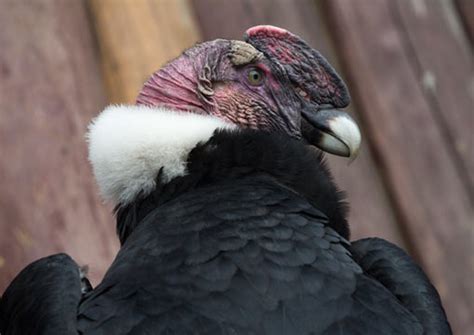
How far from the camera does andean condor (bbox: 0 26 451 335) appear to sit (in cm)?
221

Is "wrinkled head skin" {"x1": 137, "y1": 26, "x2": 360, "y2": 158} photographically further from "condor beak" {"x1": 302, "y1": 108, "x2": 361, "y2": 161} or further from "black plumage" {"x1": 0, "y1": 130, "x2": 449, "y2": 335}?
"black plumage" {"x1": 0, "y1": 130, "x2": 449, "y2": 335}

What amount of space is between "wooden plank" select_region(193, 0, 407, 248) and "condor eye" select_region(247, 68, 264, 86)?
1459 mm

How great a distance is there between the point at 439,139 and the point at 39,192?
189cm

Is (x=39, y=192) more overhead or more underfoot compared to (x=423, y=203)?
more overhead

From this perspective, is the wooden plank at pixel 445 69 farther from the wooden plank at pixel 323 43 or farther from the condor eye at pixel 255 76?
the condor eye at pixel 255 76

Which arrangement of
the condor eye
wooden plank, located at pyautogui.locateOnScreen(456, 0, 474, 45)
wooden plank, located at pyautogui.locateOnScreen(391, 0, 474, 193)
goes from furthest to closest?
wooden plank, located at pyautogui.locateOnScreen(456, 0, 474, 45)
wooden plank, located at pyautogui.locateOnScreen(391, 0, 474, 193)
the condor eye

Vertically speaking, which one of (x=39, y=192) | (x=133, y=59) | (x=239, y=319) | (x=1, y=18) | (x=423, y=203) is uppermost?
(x=1, y=18)

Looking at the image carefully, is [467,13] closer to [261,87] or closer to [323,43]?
[323,43]

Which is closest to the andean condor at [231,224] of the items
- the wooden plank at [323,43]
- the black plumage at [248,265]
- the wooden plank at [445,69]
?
the black plumage at [248,265]

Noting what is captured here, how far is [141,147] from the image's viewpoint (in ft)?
8.48

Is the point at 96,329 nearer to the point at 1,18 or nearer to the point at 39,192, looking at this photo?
the point at 39,192

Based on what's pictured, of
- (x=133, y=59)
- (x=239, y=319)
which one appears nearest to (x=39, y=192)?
(x=133, y=59)

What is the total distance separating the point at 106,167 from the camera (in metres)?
2.64

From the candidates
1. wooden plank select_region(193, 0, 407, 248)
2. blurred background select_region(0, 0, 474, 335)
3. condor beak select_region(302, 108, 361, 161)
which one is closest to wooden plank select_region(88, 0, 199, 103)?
blurred background select_region(0, 0, 474, 335)
